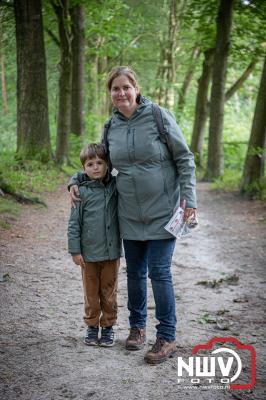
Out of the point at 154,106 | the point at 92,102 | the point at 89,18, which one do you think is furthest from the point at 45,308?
the point at 92,102

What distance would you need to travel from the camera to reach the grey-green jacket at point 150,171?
12.4ft

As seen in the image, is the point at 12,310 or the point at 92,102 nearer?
the point at 12,310

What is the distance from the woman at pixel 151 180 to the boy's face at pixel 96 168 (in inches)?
4.6

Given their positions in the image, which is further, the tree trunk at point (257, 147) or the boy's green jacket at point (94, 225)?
the tree trunk at point (257, 147)

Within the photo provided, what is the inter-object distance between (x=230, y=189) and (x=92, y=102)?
465 inches

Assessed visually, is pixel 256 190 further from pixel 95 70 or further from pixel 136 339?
pixel 95 70

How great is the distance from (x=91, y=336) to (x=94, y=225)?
100 cm

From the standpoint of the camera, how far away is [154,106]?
151 inches

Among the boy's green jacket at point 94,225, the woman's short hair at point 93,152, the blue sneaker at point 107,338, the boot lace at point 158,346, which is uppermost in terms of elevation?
the woman's short hair at point 93,152

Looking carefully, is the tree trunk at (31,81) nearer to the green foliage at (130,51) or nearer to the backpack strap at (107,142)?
the green foliage at (130,51)

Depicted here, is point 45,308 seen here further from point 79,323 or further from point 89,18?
point 89,18

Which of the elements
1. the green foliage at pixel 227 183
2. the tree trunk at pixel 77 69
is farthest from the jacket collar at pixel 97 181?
the tree trunk at pixel 77 69

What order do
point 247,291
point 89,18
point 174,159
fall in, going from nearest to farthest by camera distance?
point 174,159
point 247,291
point 89,18

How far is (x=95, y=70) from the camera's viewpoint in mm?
22734
